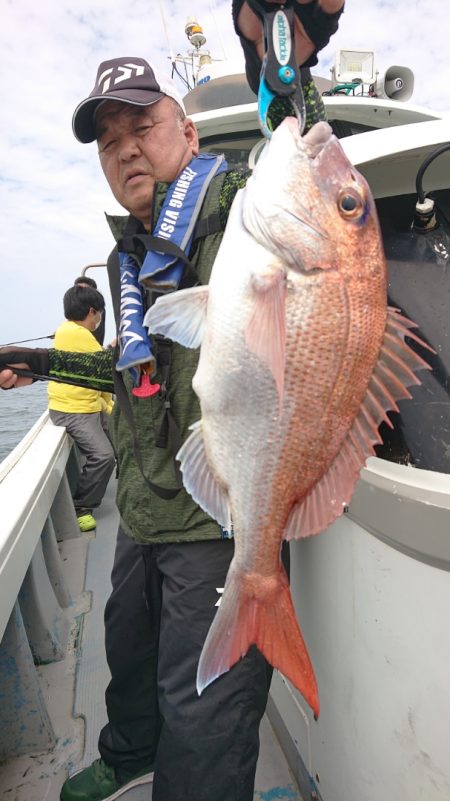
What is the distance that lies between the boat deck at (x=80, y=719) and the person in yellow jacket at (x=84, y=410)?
4.74 ft

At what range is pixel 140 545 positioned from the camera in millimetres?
2162

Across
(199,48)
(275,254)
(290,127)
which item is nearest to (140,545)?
(275,254)

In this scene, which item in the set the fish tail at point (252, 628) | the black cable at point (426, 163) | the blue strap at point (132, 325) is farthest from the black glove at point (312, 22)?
the fish tail at point (252, 628)

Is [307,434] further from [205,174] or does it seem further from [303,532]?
[205,174]

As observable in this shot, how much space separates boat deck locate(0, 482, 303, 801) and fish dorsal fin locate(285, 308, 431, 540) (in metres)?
1.82

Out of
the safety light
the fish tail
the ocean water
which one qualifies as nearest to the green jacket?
the fish tail

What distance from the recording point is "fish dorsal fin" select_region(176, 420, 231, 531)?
1.38 metres

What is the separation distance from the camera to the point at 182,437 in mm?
1895

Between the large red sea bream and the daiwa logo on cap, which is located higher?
the daiwa logo on cap

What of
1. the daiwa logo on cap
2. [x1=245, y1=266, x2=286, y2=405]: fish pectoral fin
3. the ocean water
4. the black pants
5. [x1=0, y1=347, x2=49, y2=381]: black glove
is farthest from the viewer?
the ocean water

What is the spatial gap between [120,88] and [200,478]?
1392 mm

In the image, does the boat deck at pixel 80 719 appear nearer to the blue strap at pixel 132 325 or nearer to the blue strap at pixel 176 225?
the blue strap at pixel 132 325

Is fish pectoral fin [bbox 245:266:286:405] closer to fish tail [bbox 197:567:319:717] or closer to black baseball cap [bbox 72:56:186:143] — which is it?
fish tail [bbox 197:567:319:717]

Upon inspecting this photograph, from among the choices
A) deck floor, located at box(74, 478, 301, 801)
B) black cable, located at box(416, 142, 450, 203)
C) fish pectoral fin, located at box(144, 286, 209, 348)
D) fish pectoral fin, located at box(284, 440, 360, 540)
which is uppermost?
black cable, located at box(416, 142, 450, 203)
